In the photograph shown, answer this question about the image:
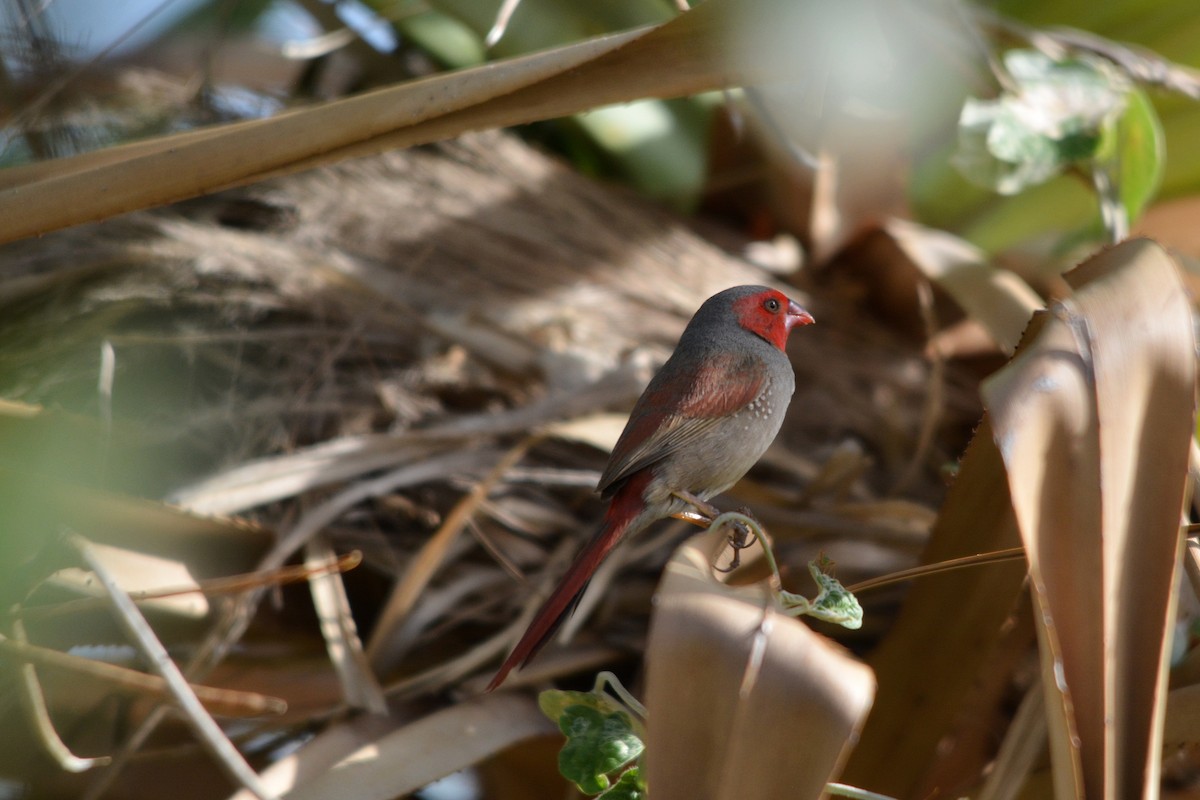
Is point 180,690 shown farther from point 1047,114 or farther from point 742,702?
point 1047,114

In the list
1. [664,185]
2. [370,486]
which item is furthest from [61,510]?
[664,185]

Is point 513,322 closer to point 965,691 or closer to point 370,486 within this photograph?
point 370,486

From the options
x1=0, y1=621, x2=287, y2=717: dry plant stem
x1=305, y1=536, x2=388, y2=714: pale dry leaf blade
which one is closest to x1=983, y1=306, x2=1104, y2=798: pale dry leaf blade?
x1=0, y1=621, x2=287, y2=717: dry plant stem

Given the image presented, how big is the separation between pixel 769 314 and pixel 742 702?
3.11 ft

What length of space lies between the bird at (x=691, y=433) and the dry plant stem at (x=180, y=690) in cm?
49

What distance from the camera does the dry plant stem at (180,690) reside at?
1063 millimetres

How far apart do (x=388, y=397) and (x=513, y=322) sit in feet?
1.16

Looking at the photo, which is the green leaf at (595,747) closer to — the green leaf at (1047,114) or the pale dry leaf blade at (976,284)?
the pale dry leaf blade at (976,284)

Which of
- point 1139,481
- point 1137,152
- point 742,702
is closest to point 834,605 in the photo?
point 742,702

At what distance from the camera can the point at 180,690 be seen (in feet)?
3.73

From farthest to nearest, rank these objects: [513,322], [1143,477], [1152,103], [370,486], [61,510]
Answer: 1. [1152,103]
2. [513,322]
3. [370,486]
4. [61,510]
5. [1143,477]

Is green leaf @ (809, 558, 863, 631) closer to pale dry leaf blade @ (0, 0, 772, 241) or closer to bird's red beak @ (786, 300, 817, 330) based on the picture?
pale dry leaf blade @ (0, 0, 772, 241)

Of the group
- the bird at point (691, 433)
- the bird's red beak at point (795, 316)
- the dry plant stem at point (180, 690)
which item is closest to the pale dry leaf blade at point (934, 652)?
the bird at point (691, 433)

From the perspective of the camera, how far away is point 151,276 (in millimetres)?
2158
